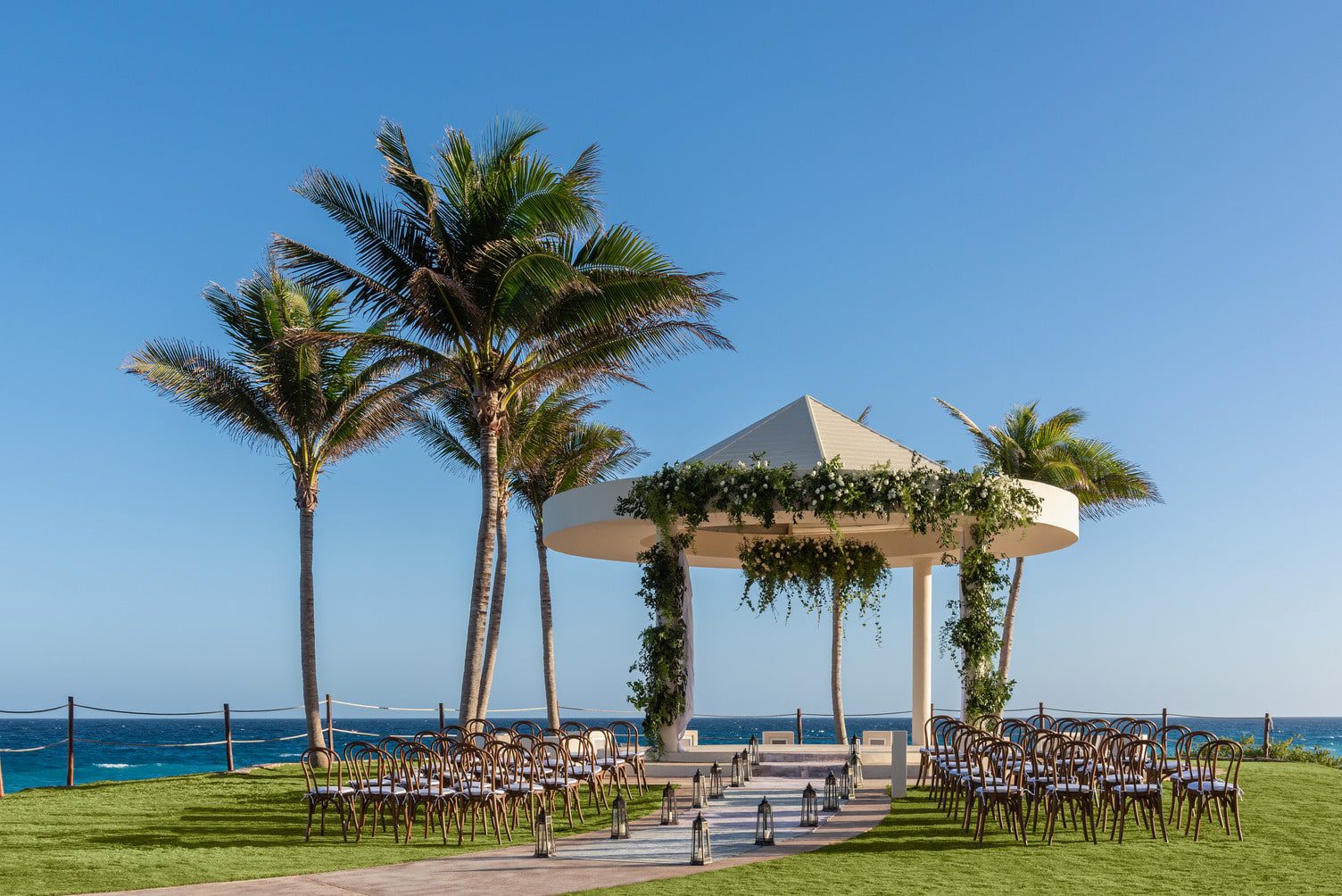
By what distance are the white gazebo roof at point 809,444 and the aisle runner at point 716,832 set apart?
4.39 meters

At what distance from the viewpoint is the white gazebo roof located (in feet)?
53.1

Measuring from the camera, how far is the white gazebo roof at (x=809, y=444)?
16188mm

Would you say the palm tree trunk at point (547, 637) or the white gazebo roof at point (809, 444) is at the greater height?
the white gazebo roof at point (809, 444)

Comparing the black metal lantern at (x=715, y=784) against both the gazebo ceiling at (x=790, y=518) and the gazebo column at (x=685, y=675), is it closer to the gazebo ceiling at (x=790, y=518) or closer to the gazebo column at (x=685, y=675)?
the gazebo column at (x=685, y=675)

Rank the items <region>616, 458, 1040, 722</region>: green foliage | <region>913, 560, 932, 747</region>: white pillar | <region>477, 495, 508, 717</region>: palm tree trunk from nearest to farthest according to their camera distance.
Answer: <region>616, 458, 1040, 722</region>: green foliage, <region>913, 560, 932, 747</region>: white pillar, <region>477, 495, 508, 717</region>: palm tree trunk

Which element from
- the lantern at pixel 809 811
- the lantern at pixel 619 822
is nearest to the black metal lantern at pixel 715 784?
the lantern at pixel 809 811

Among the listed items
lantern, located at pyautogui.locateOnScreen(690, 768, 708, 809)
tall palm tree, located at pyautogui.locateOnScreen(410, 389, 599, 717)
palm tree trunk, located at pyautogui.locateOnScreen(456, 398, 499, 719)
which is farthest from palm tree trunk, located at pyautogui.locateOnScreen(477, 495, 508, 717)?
lantern, located at pyautogui.locateOnScreen(690, 768, 708, 809)

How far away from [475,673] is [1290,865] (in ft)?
34.7

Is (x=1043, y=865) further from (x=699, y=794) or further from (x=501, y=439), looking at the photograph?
(x=501, y=439)

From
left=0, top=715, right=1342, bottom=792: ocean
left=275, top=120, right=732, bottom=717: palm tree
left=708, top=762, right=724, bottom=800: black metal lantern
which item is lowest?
left=0, top=715, right=1342, bottom=792: ocean

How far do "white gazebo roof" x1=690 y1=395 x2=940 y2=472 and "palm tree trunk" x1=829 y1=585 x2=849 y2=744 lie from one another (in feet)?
31.2

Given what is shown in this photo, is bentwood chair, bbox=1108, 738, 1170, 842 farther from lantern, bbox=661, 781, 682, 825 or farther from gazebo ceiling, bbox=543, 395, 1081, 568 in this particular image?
gazebo ceiling, bbox=543, 395, 1081, 568

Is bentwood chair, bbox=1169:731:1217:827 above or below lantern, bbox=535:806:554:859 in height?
above

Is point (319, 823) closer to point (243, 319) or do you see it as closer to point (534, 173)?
point (534, 173)
